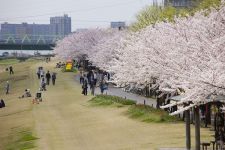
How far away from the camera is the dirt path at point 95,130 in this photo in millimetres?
27906

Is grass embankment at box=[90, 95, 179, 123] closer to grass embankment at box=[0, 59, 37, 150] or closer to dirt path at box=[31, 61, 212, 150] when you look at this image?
dirt path at box=[31, 61, 212, 150]

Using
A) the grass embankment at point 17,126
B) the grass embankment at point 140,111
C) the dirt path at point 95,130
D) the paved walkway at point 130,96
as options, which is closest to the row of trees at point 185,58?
the grass embankment at point 140,111

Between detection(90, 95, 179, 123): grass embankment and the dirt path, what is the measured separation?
0.66 m

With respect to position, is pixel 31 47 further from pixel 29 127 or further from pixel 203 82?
pixel 203 82

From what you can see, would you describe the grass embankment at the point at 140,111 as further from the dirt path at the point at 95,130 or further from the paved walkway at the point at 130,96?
the paved walkway at the point at 130,96

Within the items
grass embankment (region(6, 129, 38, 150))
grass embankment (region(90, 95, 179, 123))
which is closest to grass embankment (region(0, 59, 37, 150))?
grass embankment (region(6, 129, 38, 150))

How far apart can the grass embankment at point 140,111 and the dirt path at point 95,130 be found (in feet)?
2.15

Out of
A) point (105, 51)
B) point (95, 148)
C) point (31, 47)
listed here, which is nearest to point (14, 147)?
point (95, 148)

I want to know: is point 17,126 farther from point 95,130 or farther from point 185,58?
point 185,58

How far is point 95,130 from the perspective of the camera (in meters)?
33.8

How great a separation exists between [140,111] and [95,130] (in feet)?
18.0

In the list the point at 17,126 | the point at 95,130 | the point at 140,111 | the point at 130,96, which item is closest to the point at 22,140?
the point at 95,130

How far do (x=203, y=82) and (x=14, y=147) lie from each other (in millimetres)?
17807

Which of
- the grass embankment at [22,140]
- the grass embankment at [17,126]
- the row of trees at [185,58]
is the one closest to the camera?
the row of trees at [185,58]
